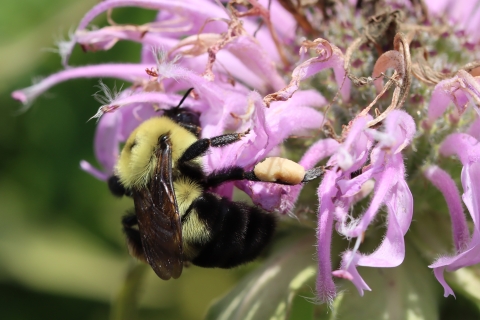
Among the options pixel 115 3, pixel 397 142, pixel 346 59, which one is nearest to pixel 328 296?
pixel 397 142

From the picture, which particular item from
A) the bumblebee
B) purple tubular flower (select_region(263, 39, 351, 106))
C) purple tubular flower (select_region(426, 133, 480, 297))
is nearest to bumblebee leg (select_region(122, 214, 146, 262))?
the bumblebee

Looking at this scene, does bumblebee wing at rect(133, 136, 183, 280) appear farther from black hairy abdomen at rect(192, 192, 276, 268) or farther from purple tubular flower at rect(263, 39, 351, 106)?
purple tubular flower at rect(263, 39, 351, 106)

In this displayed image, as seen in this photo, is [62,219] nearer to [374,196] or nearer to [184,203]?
[184,203]

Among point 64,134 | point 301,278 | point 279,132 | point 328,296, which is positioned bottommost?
point 64,134

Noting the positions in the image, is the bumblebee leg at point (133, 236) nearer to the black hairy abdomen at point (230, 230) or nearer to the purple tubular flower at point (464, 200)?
the black hairy abdomen at point (230, 230)

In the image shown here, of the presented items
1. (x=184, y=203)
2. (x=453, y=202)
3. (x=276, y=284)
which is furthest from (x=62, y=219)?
(x=453, y=202)

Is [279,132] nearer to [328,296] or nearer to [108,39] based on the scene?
[328,296]
